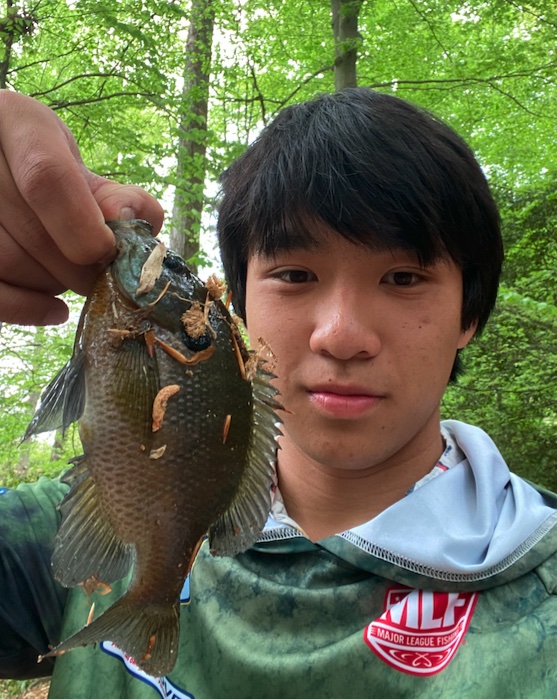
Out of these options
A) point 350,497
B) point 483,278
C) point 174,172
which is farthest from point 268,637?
point 174,172

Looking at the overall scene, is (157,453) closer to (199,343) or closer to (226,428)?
(226,428)

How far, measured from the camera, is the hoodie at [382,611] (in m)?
1.60

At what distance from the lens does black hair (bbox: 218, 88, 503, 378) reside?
6.15 feet

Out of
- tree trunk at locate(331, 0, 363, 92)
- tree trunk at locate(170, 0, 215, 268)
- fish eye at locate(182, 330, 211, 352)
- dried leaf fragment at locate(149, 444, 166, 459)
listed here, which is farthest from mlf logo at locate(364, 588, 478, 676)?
tree trunk at locate(170, 0, 215, 268)

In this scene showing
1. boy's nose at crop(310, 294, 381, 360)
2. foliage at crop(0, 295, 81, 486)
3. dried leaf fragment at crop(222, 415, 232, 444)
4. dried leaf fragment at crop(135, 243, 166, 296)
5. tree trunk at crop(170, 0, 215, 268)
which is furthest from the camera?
foliage at crop(0, 295, 81, 486)

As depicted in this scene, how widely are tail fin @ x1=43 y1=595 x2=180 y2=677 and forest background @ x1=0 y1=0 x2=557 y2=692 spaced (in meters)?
4.22

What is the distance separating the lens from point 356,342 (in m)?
1.67

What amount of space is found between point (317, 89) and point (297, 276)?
7.02 m

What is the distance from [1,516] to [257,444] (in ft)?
3.54

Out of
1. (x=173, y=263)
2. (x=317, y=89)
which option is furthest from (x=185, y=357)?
(x=317, y=89)

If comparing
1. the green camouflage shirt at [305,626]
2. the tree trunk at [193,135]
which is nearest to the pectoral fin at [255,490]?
the green camouflage shirt at [305,626]

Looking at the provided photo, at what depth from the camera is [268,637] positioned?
177 centimetres

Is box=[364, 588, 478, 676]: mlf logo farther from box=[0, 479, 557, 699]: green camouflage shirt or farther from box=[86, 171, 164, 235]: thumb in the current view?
box=[86, 171, 164, 235]: thumb

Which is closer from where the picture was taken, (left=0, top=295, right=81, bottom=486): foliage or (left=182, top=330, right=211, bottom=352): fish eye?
(left=182, top=330, right=211, bottom=352): fish eye
